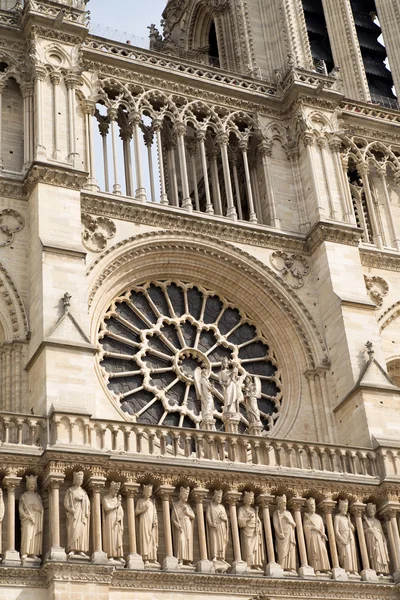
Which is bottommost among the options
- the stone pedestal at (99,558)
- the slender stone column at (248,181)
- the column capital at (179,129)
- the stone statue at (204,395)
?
the stone pedestal at (99,558)

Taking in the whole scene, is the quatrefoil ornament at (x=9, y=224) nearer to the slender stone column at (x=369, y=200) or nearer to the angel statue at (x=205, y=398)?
the angel statue at (x=205, y=398)

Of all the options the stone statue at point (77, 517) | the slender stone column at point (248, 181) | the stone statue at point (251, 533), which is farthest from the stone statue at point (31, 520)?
the slender stone column at point (248, 181)

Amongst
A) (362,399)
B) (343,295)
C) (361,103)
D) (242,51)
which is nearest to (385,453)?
(362,399)

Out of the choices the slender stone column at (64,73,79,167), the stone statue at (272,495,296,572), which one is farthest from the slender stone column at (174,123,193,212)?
the stone statue at (272,495,296,572)

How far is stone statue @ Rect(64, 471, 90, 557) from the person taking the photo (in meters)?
14.1

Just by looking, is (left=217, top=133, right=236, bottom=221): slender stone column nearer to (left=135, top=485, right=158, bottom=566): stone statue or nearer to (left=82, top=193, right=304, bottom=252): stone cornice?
(left=82, top=193, right=304, bottom=252): stone cornice

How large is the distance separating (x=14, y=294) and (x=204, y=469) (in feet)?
14.0

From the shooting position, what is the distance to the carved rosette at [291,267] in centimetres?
1966

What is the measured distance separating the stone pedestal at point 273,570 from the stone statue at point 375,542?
1.69 metres

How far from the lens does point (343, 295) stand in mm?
19141

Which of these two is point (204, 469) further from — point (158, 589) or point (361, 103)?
point (361, 103)

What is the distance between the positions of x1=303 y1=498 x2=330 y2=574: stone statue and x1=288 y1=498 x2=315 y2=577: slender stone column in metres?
0.10

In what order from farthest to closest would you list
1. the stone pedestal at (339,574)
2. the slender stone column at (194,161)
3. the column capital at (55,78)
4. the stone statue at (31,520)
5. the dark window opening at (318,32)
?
the dark window opening at (318,32), the slender stone column at (194,161), the column capital at (55,78), the stone pedestal at (339,574), the stone statue at (31,520)

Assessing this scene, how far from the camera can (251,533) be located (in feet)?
50.6
